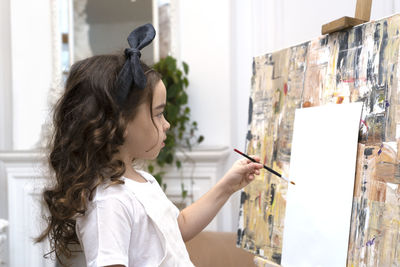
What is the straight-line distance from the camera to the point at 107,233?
2.92 feet

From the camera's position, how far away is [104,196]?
925 millimetres

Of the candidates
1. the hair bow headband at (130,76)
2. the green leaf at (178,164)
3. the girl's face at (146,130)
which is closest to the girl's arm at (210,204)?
the girl's face at (146,130)

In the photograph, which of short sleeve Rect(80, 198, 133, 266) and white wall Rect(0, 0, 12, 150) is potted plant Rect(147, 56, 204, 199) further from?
short sleeve Rect(80, 198, 133, 266)

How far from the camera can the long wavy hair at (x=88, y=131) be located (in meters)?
0.95

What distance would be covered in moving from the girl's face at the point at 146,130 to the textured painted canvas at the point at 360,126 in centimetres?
42

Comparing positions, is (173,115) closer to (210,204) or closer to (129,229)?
→ (210,204)

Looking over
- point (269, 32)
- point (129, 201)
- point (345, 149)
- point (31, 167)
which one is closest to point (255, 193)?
point (345, 149)

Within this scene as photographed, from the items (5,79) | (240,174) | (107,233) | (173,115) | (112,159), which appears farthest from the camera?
(5,79)

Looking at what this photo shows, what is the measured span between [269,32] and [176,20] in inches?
19.0

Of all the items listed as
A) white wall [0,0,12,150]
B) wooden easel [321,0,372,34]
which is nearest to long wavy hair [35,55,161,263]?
wooden easel [321,0,372,34]

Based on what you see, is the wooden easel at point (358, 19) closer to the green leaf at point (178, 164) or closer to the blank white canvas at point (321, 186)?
the blank white canvas at point (321, 186)

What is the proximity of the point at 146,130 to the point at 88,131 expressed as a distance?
13cm

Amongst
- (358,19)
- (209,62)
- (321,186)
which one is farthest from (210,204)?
(209,62)

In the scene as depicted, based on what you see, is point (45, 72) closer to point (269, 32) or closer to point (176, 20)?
point (176, 20)
